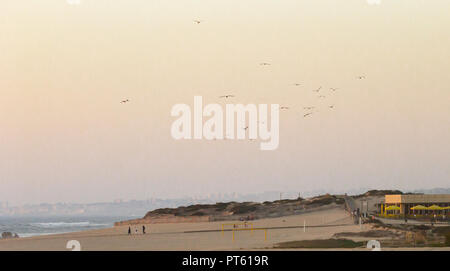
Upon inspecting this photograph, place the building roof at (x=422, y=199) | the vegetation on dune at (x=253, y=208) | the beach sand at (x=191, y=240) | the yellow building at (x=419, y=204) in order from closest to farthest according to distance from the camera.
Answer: the beach sand at (x=191, y=240), the yellow building at (x=419, y=204), the building roof at (x=422, y=199), the vegetation on dune at (x=253, y=208)

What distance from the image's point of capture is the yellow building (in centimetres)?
12056

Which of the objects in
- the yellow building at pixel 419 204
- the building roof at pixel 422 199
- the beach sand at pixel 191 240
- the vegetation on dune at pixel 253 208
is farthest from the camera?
the vegetation on dune at pixel 253 208

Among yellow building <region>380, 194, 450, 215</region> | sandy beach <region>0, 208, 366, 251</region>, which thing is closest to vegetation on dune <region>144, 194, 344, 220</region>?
yellow building <region>380, 194, 450, 215</region>

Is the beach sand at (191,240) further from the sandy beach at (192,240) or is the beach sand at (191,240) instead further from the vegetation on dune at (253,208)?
the vegetation on dune at (253,208)

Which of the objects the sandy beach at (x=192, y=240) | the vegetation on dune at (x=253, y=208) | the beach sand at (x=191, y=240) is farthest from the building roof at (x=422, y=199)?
the vegetation on dune at (x=253, y=208)

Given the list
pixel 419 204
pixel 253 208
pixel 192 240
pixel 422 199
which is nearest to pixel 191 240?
pixel 192 240

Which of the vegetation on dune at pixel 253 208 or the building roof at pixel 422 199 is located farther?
the vegetation on dune at pixel 253 208

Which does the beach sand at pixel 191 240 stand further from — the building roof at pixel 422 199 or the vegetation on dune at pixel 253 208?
the vegetation on dune at pixel 253 208

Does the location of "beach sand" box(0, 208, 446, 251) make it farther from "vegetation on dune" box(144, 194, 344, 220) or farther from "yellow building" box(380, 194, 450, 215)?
"vegetation on dune" box(144, 194, 344, 220)

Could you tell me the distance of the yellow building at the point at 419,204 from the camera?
396 ft

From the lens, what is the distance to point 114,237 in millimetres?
99875

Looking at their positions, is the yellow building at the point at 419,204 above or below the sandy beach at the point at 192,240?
above
